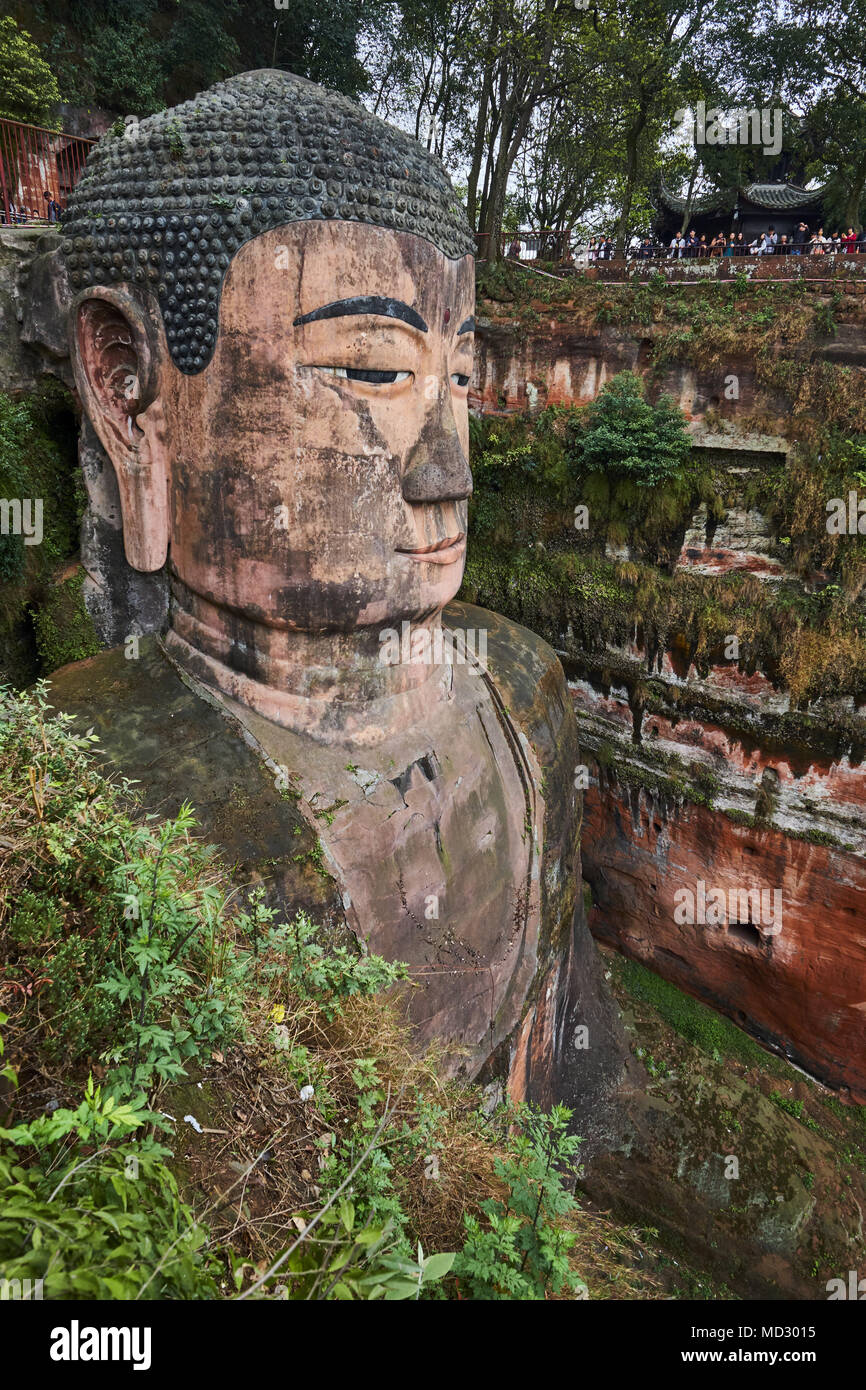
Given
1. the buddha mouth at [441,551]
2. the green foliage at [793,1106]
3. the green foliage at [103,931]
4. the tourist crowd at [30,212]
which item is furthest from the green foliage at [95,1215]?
the green foliage at [793,1106]

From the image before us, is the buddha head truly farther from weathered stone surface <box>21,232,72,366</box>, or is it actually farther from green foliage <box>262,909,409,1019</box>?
green foliage <box>262,909,409,1019</box>

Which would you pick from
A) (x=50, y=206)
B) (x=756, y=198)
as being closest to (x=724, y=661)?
(x=50, y=206)

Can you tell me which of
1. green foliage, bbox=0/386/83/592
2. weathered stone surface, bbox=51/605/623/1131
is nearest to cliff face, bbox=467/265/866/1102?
weathered stone surface, bbox=51/605/623/1131

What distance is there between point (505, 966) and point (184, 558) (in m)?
3.19

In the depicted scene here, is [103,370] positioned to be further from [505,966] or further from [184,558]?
[505,966]

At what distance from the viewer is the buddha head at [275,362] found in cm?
370

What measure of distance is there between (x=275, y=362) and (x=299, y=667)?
1508mm

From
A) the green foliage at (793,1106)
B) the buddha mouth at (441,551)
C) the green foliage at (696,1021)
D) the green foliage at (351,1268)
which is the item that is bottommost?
the green foliage at (793,1106)

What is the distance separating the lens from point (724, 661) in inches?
396

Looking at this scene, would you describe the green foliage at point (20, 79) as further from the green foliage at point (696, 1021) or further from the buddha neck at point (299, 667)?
the green foliage at point (696, 1021)

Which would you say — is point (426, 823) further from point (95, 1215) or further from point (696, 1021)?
point (696, 1021)

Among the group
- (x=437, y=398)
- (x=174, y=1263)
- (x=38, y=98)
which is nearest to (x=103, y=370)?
(x=437, y=398)

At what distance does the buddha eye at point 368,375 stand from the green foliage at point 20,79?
1122cm

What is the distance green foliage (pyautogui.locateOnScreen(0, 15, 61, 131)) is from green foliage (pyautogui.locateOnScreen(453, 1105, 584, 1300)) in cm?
1443
